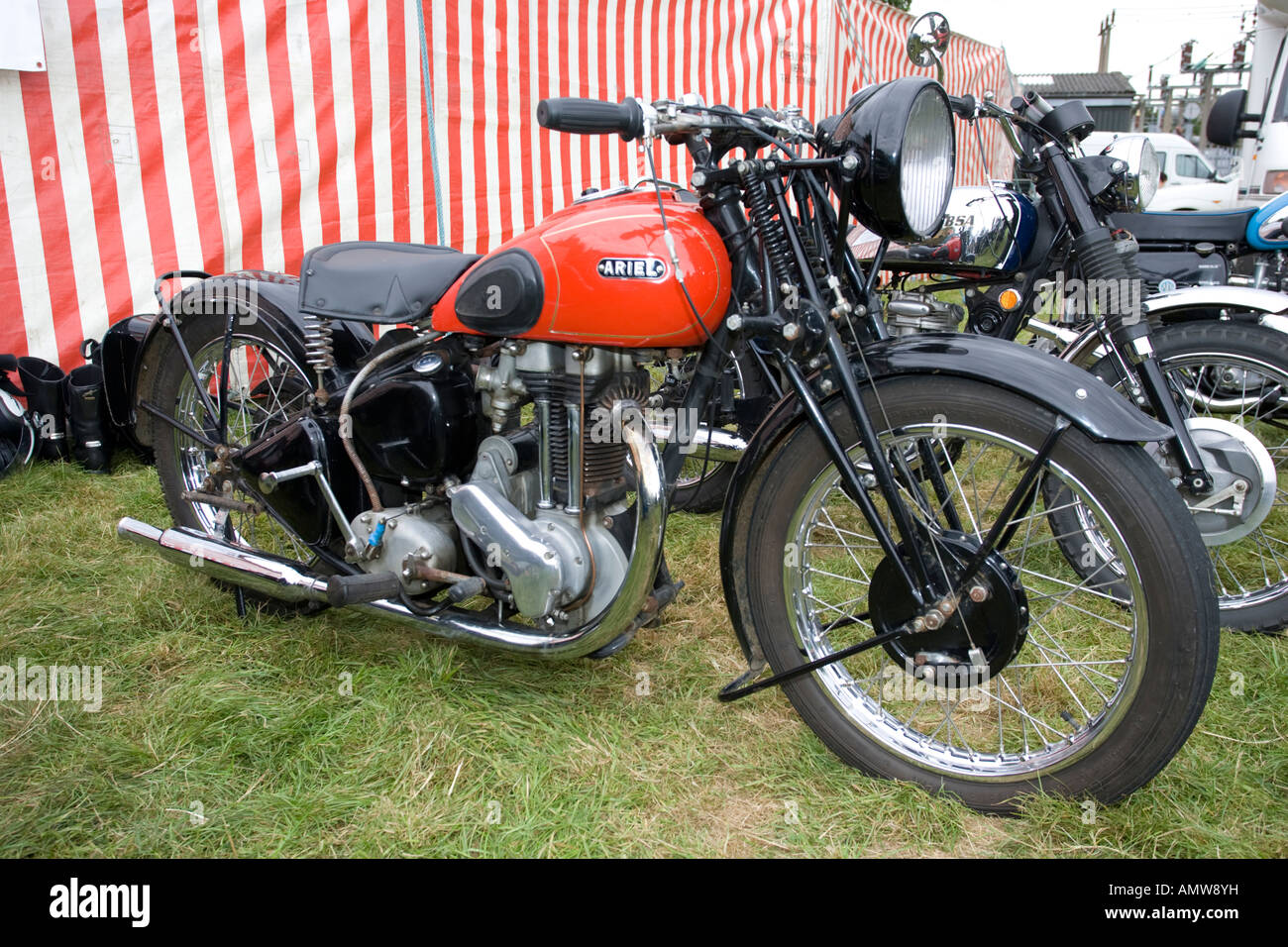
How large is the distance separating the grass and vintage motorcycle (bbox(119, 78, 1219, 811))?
0.18 m

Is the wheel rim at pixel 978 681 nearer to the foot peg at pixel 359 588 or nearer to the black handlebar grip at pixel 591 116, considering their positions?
the black handlebar grip at pixel 591 116

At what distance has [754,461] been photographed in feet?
6.47

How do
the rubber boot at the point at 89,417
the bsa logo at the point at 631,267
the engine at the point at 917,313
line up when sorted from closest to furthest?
the bsa logo at the point at 631,267, the engine at the point at 917,313, the rubber boot at the point at 89,417

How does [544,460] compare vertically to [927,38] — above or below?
below

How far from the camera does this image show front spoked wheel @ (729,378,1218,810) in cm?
163

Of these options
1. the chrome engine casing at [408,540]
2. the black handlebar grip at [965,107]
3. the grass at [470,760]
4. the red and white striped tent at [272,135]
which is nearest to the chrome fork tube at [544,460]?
the chrome engine casing at [408,540]

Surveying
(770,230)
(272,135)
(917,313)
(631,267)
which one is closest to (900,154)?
(770,230)

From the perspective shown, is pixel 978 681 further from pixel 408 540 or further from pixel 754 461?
pixel 408 540

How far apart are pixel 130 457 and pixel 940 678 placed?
397 cm

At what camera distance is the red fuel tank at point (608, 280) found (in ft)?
6.15

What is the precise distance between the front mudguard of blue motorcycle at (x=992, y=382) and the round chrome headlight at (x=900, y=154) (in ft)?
0.78

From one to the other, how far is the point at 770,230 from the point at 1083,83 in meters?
44.7

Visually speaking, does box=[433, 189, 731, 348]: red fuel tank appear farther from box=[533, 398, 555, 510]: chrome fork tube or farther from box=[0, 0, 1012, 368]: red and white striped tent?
box=[0, 0, 1012, 368]: red and white striped tent

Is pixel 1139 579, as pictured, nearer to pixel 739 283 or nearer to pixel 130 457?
pixel 739 283
